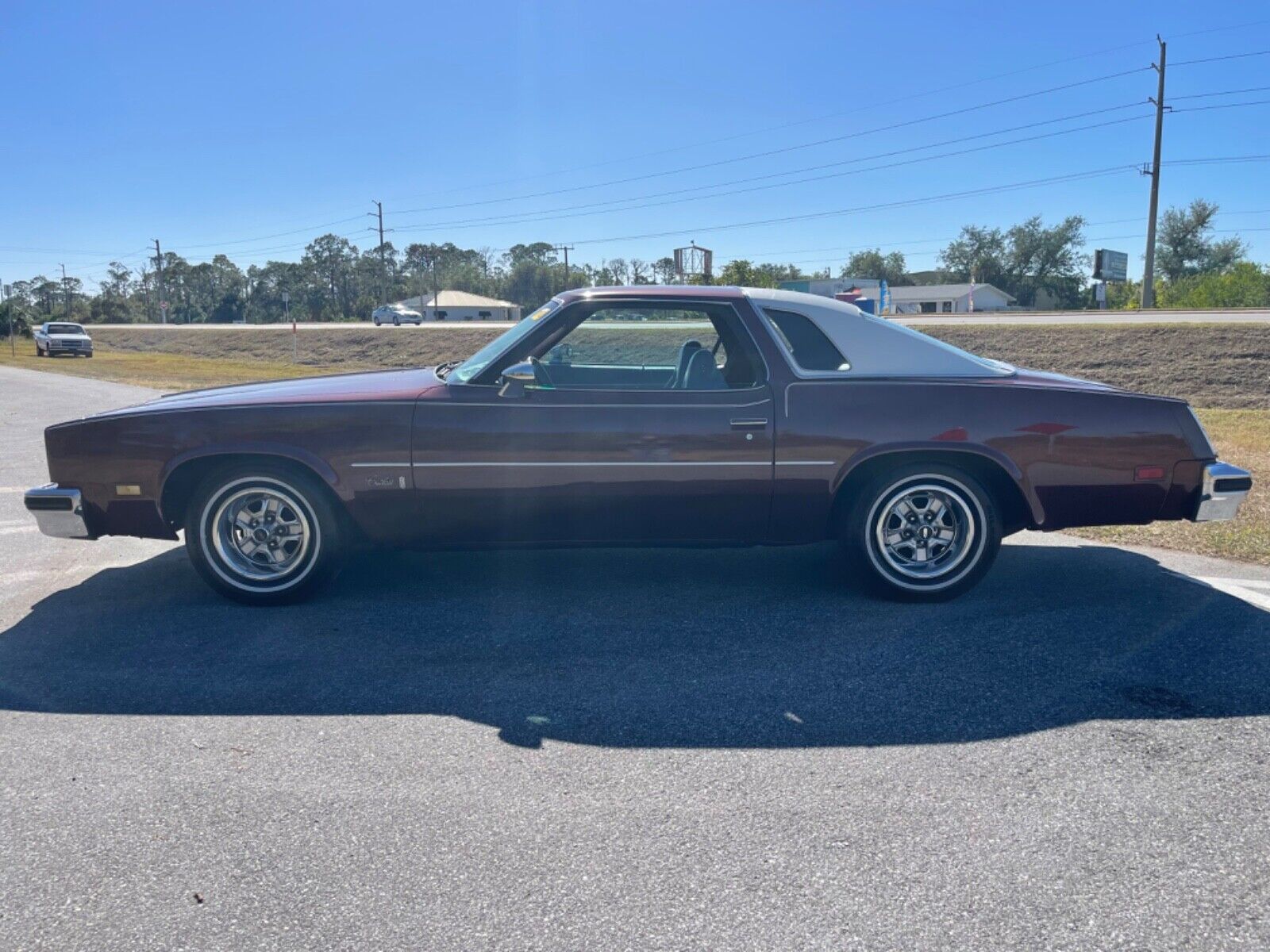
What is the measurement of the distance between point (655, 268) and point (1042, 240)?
44.3 metres

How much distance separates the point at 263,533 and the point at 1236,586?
4.92 meters

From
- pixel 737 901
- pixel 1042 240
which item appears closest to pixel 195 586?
pixel 737 901

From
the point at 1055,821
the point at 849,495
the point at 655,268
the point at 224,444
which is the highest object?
the point at 655,268

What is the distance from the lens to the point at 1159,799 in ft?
9.93

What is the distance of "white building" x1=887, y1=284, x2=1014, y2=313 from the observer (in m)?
78.2

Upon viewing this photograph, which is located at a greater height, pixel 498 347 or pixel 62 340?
pixel 498 347

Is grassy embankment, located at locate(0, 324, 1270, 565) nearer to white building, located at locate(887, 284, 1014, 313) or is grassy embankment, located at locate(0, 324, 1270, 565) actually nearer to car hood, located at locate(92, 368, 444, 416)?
car hood, located at locate(92, 368, 444, 416)

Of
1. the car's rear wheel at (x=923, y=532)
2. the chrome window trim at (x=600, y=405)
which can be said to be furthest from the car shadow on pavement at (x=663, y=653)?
the chrome window trim at (x=600, y=405)

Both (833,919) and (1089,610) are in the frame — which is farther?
(1089,610)

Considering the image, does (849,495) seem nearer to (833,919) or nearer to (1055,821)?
(1055,821)

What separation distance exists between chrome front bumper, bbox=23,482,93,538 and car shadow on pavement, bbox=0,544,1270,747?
40 cm

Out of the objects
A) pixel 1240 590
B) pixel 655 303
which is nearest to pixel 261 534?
pixel 655 303

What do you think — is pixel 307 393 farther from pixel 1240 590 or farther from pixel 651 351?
pixel 1240 590

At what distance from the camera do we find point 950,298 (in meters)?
79.5
